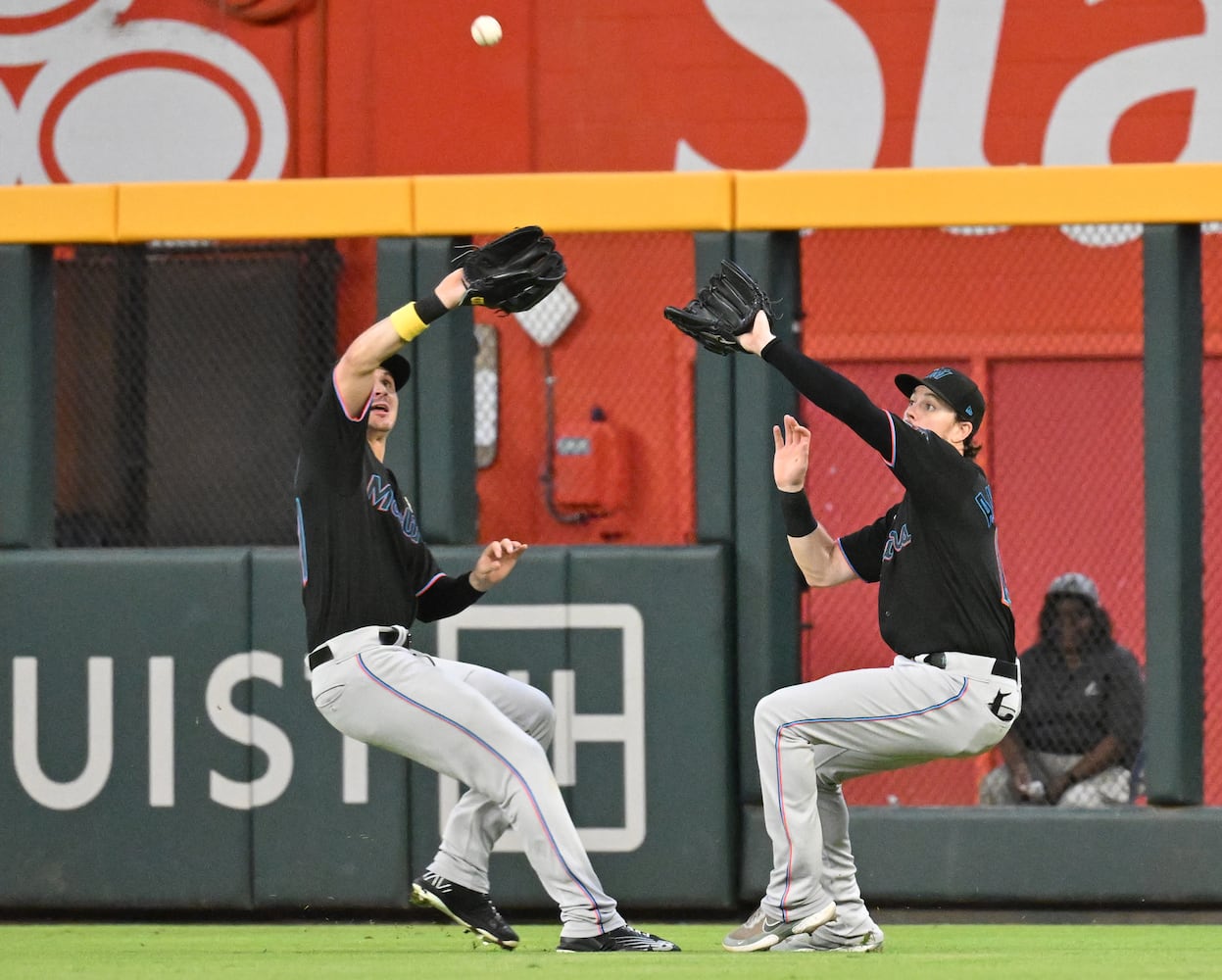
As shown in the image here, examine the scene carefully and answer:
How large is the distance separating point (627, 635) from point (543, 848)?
4.31ft

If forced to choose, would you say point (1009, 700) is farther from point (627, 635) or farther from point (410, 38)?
point (410, 38)

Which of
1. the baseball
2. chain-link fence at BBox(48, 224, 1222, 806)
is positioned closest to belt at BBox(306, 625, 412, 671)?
chain-link fence at BBox(48, 224, 1222, 806)

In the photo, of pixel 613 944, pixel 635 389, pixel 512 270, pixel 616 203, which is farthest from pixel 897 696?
pixel 635 389

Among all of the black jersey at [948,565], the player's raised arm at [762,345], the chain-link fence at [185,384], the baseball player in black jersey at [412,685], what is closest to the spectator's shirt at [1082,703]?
the black jersey at [948,565]

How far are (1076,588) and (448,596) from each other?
2.18m

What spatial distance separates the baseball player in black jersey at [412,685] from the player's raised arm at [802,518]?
28.7 inches

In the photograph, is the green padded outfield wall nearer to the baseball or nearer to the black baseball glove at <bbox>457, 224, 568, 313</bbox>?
the black baseball glove at <bbox>457, 224, 568, 313</bbox>

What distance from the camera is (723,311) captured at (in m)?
4.69

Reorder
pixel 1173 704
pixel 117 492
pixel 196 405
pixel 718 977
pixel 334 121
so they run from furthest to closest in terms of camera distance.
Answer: pixel 334 121, pixel 196 405, pixel 117 492, pixel 1173 704, pixel 718 977

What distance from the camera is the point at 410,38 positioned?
29.1ft

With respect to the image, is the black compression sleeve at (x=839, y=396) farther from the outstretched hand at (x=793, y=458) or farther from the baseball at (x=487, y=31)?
the baseball at (x=487, y=31)

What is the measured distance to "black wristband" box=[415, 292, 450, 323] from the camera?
441 cm

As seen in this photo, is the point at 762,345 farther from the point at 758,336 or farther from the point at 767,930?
the point at 767,930

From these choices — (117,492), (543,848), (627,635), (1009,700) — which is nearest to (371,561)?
(543,848)
